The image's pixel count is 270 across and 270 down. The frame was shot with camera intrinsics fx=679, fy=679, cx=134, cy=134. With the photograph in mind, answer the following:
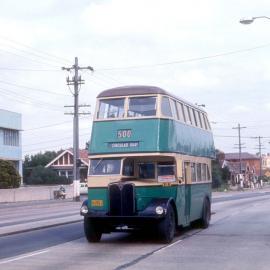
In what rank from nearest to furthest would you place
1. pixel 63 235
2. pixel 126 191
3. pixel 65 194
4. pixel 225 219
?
pixel 126 191 < pixel 63 235 < pixel 225 219 < pixel 65 194

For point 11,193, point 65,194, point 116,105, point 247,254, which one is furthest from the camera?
point 65,194

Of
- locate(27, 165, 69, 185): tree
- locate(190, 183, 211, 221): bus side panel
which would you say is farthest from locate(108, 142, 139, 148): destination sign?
locate(27, 165, 69, 185): tree

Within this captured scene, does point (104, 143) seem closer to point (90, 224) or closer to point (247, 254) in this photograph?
point (90, 224)

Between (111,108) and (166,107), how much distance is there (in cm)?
151

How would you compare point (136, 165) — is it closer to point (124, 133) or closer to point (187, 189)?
point (124, 133)

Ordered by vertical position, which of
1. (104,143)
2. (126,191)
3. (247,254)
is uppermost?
(104,143)

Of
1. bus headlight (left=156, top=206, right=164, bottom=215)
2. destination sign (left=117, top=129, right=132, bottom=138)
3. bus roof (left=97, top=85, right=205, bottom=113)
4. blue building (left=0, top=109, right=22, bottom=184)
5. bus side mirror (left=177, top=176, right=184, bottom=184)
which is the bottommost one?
bus headlight (left=156, top=206, right=164, bottom=215)

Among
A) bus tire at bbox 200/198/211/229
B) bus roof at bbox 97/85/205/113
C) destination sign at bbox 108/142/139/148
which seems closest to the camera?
destination sign at bbox 108/142/139/148

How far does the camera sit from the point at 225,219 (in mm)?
27656

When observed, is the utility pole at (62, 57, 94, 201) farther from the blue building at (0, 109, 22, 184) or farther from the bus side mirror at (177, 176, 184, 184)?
the bus side mirror at (177, 176, 184, 184)

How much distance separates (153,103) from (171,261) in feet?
18.6

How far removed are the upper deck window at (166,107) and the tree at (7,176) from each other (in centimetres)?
4237

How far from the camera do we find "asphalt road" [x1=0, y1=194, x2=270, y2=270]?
43.8ft

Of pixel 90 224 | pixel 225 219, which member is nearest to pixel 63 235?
pixel 90 224
